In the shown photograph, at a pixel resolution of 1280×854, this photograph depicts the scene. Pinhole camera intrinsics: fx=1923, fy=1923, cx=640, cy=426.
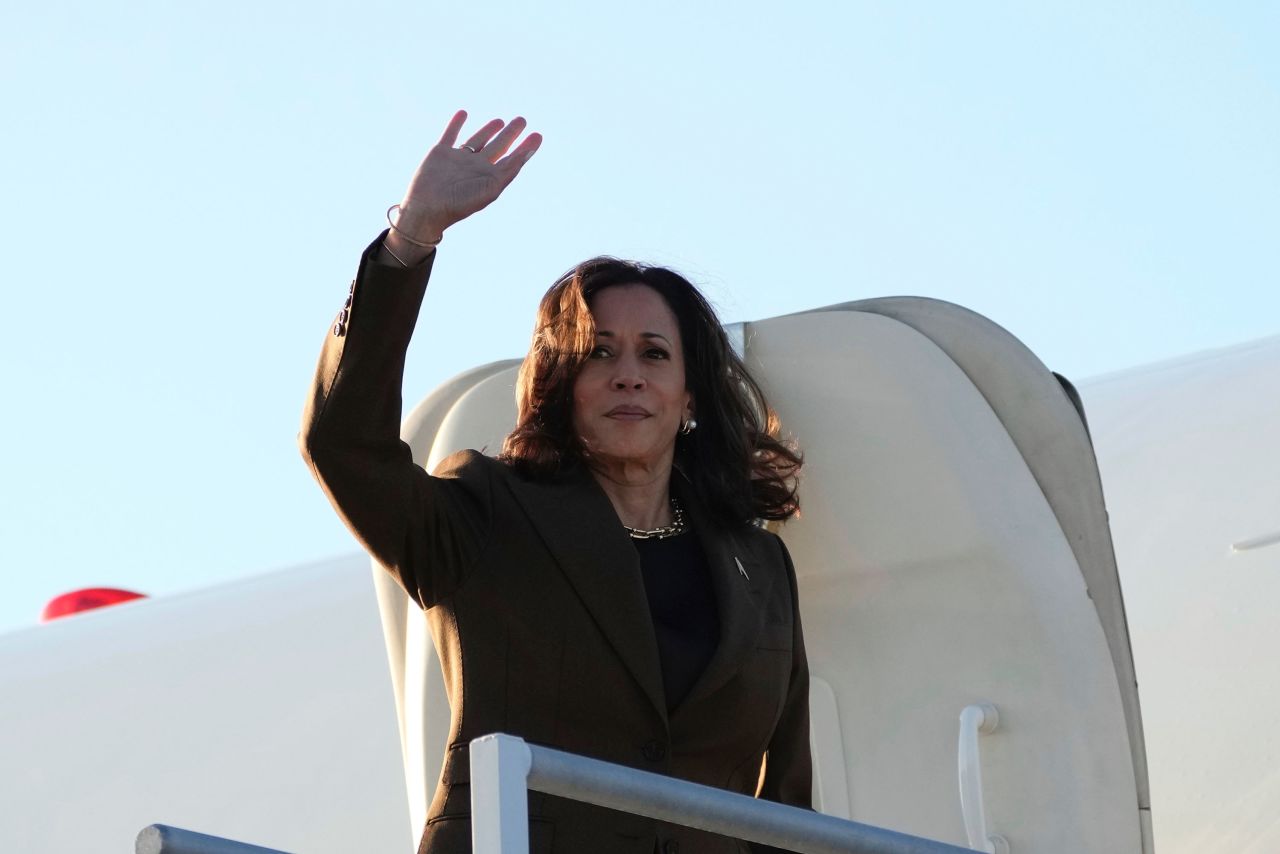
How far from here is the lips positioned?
9.89 feet

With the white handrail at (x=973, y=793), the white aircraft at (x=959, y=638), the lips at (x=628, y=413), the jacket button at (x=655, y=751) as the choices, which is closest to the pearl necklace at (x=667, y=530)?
the lips at (x=628, y=413)

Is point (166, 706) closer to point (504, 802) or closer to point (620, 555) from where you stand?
point (620, 555)

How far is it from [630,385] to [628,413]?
0.17 ft

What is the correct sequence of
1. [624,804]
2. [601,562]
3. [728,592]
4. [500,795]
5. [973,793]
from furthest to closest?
[973,793], [728,592], [601,562], [624,804], [500,795]

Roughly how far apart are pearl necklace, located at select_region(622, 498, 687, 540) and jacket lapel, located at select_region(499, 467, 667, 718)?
9 centimetres

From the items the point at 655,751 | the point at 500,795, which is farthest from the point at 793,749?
the point at 500,795

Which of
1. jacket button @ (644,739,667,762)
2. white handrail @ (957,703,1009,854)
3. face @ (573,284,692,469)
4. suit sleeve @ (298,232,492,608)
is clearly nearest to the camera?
suit sleeve @ (298,232,492,608)

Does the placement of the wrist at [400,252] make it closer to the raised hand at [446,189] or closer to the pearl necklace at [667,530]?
the raised hand at [446,189]

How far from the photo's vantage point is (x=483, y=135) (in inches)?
106

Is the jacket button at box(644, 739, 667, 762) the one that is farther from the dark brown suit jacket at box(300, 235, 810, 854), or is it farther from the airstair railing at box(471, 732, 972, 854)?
the airstair railing at box(471, 732, 972, 854)

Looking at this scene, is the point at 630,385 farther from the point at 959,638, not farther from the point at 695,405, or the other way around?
the point at 959,638

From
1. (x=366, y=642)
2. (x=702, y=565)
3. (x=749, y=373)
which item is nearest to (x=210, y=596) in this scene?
(x=366, y=642)

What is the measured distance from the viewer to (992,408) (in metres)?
3.59

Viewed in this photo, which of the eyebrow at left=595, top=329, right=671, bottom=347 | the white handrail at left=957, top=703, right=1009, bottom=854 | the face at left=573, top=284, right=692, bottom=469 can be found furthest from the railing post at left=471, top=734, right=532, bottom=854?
the white handrail at left=957, top=703, right=1009, bottom=854
